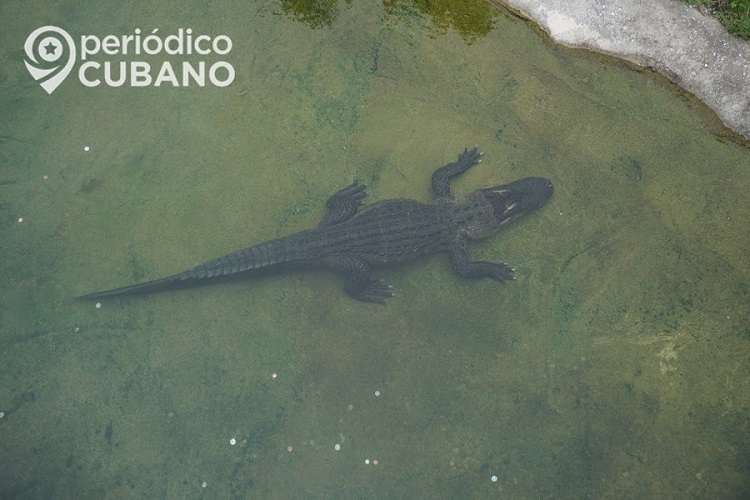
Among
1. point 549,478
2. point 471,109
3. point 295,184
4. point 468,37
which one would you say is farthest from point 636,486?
point 468,37

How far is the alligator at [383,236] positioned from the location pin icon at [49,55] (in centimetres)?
207

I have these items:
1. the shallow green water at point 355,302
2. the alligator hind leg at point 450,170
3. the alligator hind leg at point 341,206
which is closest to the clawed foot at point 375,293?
the shallow green water at point 355,302

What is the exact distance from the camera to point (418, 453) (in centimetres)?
462

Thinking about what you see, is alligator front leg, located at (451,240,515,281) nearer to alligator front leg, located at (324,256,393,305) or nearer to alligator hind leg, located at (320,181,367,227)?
alligator front leg, located at (324,256,393,305)

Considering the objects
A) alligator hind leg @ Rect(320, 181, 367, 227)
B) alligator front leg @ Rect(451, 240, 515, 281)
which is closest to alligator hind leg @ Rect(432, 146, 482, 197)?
alligator front leg @ Rect(451, 240, 515, 281)

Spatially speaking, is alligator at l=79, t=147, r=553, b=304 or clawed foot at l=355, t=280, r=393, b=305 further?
clawed foot at l=355, t=280, r=393, b=305

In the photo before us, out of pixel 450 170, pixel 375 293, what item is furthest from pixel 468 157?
pixel 375 293

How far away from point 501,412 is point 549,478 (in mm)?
616

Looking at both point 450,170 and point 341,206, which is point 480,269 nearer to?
point 450,170

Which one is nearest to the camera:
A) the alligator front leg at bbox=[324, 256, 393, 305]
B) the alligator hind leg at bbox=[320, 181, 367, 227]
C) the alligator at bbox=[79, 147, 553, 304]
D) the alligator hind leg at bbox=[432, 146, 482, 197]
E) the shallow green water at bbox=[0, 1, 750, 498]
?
the shallow green water at bbox=[0, 1, 750, 498]

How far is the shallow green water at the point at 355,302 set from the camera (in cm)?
457

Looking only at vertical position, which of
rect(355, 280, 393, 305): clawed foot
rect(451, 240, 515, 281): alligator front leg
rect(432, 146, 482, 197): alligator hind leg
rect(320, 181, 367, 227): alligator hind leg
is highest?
rect(432, 146, 482, 197): alligator hind leg

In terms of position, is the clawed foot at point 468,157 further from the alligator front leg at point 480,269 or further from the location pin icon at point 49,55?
the location pin icon at point 49,55

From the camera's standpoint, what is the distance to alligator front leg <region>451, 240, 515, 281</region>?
16.2 ft
